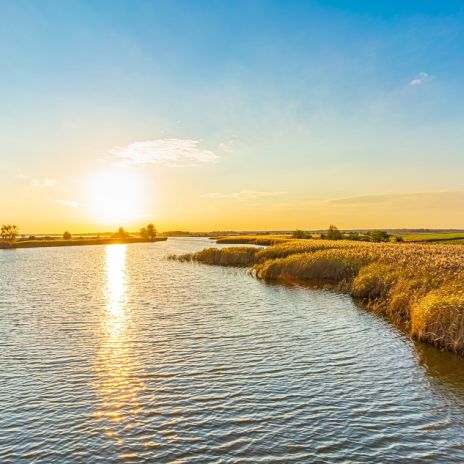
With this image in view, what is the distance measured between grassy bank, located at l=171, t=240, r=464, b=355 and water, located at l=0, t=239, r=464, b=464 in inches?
45.4

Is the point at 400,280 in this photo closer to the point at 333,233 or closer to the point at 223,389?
the point at 223,389

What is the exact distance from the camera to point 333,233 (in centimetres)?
9794

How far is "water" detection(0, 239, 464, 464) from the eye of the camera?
31.8 ft

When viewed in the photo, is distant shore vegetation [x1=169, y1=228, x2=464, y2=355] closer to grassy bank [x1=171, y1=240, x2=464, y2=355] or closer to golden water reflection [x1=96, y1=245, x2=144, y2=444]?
grassy bank [x1=171, y1=240, x2=464, y2=355]

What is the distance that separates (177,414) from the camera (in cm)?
1136

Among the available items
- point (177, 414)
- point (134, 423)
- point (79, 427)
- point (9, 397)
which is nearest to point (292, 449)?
point (177, 414)

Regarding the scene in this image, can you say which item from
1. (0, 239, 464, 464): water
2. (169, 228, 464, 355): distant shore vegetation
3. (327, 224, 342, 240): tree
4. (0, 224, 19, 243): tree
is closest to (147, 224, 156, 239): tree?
(0, 224, 19, 243): tree

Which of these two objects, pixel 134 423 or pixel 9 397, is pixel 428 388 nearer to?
pixel 134 423

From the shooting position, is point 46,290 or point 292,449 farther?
point 46,290

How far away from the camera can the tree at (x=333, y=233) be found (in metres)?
96.1

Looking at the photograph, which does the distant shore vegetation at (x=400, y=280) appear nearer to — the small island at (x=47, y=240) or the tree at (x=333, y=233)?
the tree at (x=333, y=233)

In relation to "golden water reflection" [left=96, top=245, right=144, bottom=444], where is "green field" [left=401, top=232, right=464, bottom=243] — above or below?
above

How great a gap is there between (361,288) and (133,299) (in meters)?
16.4

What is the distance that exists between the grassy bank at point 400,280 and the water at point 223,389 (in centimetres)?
115
